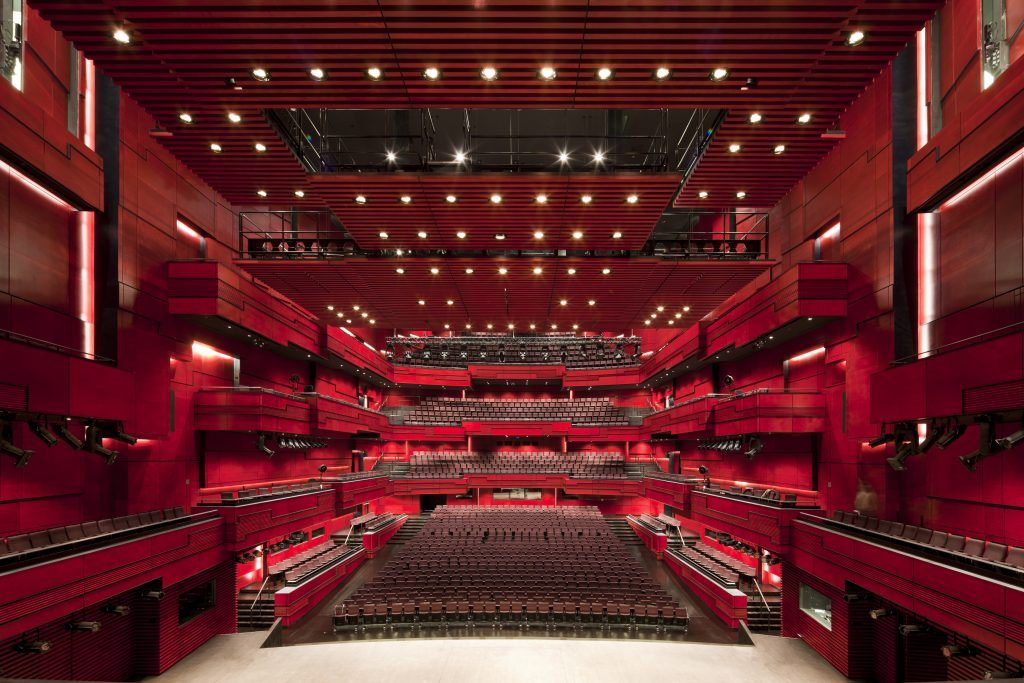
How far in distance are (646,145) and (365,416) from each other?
12.6 meters

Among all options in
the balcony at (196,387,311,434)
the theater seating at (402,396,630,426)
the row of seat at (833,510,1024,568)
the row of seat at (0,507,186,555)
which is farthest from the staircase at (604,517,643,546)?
the row of seat at (0,507,186,555)

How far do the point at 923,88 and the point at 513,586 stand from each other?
1229cm

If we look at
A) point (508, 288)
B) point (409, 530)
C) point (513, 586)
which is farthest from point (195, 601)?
point (409, 530)

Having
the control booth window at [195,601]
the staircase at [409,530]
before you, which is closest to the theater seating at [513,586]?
the control booth window at [195,601]

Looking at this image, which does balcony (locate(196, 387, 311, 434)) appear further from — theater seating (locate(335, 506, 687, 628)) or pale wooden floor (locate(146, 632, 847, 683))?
theater seating (locate(335, 506, 687, 628))

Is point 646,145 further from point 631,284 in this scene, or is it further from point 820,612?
point 820,612

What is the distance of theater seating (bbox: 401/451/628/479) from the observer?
72.6 ft

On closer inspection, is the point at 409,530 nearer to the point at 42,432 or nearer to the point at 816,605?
the point at 816,605

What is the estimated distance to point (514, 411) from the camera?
88.3 feet

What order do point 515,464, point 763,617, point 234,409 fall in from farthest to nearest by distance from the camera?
point 515,464 < point 763,617 < point 234,409

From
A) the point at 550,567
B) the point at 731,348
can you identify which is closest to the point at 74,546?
the point at 550,567

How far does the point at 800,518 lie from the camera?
9828 mm

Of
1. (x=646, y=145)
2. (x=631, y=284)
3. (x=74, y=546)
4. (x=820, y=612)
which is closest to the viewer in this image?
(x=74, y=546)

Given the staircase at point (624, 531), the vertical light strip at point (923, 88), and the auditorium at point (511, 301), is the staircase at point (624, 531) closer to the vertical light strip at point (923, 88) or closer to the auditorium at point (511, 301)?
the auditorium at point (511, 301)
